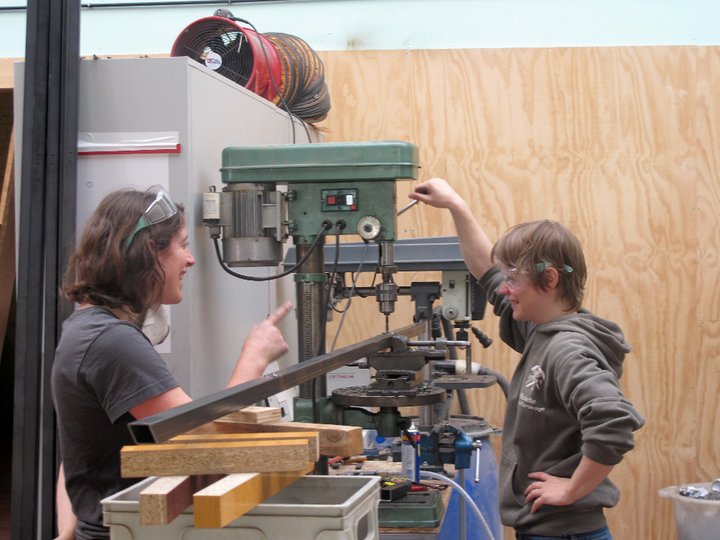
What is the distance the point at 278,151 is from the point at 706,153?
2406 millimetres

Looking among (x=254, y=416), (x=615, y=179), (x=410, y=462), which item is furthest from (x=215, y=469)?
(x=615, y=179)

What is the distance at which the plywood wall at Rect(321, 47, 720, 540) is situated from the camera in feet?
13.8

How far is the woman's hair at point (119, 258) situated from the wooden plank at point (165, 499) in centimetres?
61

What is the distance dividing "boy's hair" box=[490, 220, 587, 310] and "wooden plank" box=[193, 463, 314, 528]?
1.03 meters

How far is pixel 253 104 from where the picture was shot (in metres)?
3.13

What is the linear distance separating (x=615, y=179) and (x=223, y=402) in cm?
317

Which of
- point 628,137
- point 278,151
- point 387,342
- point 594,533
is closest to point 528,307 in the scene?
point 387,342

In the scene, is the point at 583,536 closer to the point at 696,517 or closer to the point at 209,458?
the point at 209,458

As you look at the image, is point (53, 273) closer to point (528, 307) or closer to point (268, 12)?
point (528, 307)

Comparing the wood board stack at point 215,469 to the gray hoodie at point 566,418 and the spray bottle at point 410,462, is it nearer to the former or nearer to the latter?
the gray hoodie at point 566,418

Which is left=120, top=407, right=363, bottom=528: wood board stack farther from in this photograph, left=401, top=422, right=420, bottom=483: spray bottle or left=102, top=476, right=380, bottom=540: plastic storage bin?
left=401, top=422, right=420, bottom=483: spray bottle

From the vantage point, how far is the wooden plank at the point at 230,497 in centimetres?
113

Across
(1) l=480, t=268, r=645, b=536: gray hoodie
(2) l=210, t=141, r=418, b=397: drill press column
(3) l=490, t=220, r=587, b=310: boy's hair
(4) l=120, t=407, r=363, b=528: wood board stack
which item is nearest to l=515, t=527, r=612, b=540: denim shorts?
(1) l=480, t=268, r=645, b=536: gray hoodie

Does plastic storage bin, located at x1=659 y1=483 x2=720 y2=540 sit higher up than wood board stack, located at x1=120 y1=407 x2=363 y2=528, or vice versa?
wood board stack, located at x1=120 y1=407 x2=363 y2=528
